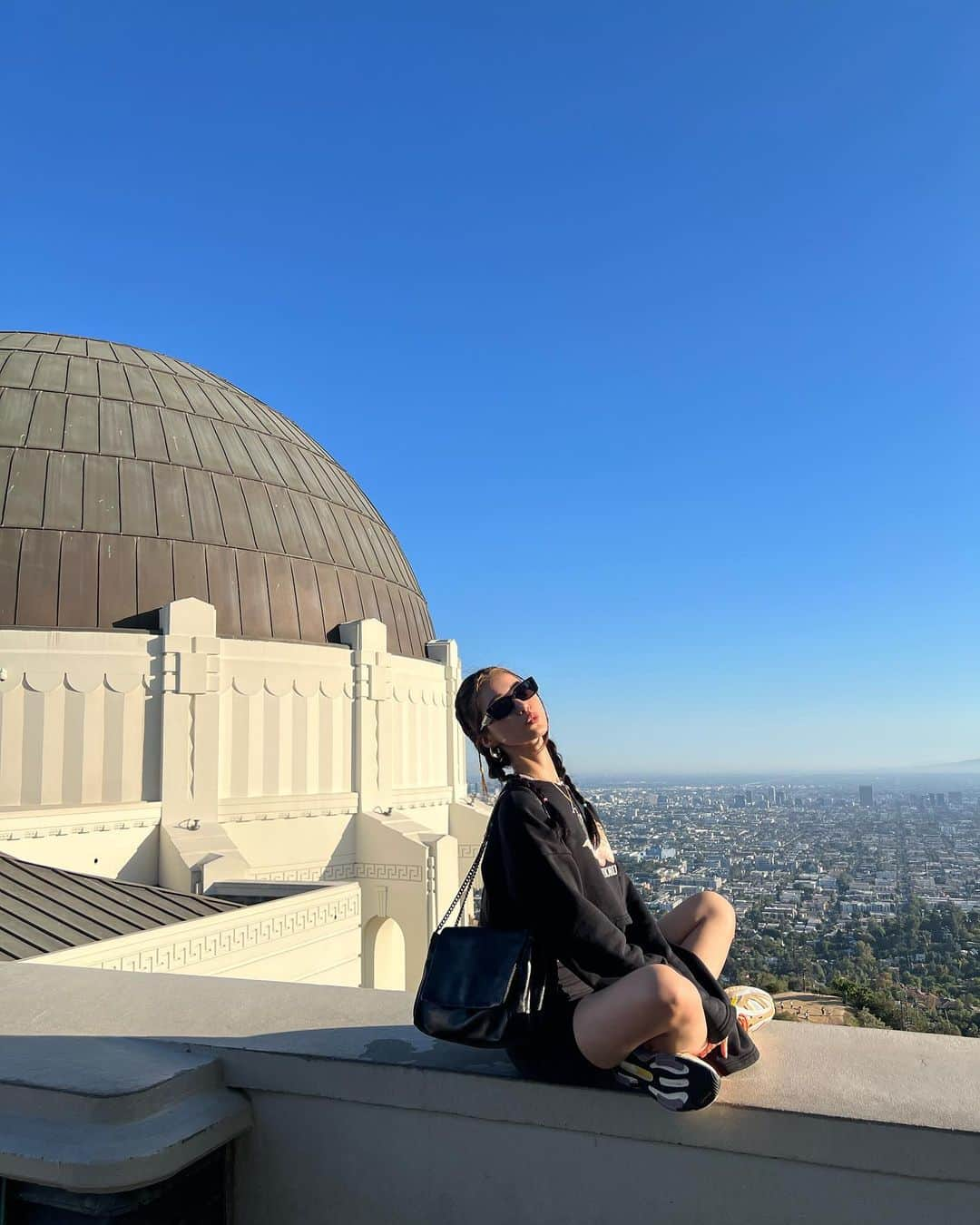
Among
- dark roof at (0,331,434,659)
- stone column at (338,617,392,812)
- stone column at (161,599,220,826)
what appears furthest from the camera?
stone column at (338,617,392,812)

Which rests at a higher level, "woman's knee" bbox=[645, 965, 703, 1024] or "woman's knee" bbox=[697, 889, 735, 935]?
"woman's knee" bbox=[697, 889, 735, 935]

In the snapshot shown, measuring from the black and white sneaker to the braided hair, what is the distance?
2.44 ft

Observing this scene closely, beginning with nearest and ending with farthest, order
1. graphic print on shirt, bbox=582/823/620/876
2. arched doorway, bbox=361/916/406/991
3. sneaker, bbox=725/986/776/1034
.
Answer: sneaker, bbox=725/986/776/1034 → graphic print on shirt, bbox=582/823/620/876 → arched doorway, bbox=361/916/406/991

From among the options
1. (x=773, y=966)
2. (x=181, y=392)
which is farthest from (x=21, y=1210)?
(x=773, y=966)

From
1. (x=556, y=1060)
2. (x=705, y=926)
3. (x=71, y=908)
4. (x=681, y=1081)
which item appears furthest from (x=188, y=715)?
(x=681, y=1081)

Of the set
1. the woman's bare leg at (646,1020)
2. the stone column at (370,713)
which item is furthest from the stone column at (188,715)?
the woman's bare leg at (646,1020)

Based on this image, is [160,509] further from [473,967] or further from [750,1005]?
[750,1005]

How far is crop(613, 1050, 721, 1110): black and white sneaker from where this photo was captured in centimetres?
187

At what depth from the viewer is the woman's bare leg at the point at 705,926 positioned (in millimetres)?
2549

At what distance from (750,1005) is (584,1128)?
62cm

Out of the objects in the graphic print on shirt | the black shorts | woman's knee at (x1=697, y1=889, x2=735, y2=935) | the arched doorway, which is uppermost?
the graphic print on shirt

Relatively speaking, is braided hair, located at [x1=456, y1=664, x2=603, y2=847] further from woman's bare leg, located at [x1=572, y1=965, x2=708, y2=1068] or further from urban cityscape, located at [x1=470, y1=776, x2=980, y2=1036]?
woman's bare leg, located at [x1=572, y1=965, x2=708, y2=1068]

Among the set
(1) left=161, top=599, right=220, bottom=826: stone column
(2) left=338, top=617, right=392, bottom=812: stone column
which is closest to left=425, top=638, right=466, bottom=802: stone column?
(2) left=338, top=617, right=392, bottom=812: stone column

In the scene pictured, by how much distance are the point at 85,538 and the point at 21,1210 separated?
14137mm
